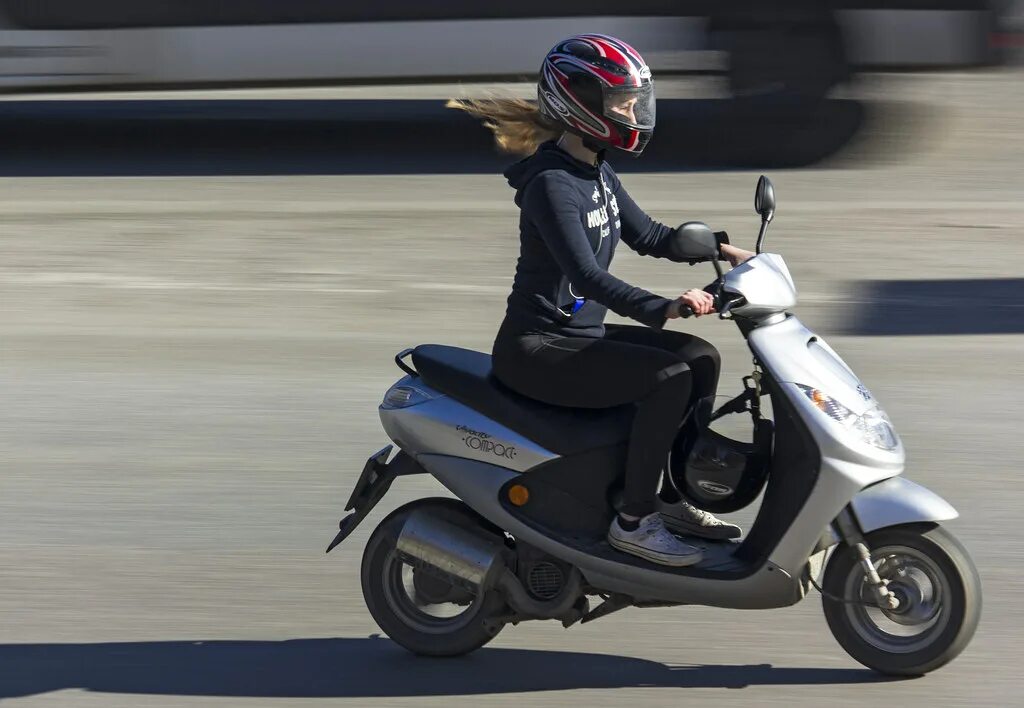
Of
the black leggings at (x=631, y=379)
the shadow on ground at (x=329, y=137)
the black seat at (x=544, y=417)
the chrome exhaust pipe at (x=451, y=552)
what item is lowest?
the shadow on ground at (x=329, y=137)

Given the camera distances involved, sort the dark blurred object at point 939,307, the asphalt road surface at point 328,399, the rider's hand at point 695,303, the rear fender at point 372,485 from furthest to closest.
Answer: the dark blurred object at point 939,307 < the rear fender at point 372,485 < the asphalt road surface at point 328,399 < the rider's hand at point 695,303

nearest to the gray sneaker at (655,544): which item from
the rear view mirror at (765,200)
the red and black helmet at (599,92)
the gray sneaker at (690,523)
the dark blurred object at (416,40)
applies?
the gray sneaker at (690,523)

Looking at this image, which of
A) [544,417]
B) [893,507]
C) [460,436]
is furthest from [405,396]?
[893,507]

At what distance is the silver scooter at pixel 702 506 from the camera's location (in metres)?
4.07

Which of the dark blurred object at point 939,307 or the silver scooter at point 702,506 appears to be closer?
the silver scooter at point 702,506

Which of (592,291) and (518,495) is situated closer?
(592,291)

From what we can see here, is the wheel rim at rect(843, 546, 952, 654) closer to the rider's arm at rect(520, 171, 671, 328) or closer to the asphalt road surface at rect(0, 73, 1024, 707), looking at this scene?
the asphalt road surface at rect(0, 73, 1024, 707)

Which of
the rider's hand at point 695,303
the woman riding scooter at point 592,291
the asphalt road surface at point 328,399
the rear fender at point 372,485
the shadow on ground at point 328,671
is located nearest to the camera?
the rider's hand at point 695,303

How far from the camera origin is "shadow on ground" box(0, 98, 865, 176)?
12547mm

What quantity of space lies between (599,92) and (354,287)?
5072 mm

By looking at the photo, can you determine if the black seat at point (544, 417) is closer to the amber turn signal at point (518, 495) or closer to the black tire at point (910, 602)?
the amber turn signal at point (518, 495)

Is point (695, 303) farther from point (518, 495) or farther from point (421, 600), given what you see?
point (421, 600)

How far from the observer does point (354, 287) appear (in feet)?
29.8

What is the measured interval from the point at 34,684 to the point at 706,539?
1.86m
